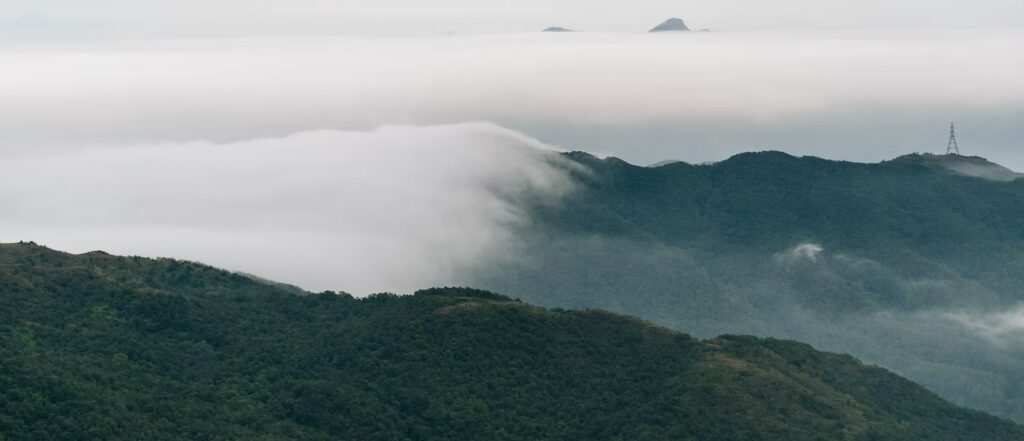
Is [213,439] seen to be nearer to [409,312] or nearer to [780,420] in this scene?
[409,312]

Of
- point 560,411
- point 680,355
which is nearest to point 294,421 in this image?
point 560,411

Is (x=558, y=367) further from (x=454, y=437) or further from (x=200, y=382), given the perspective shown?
(x=200, y=382)

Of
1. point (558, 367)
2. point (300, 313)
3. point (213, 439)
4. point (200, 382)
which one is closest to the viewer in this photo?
point (213, 439)

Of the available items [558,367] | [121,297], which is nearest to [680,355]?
[558,367]

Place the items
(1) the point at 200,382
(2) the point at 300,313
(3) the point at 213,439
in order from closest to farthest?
(3) the point at 213,439, (1) the point at 200,382, (2) the point at 300,313

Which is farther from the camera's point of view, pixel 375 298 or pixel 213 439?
pixel 375 298

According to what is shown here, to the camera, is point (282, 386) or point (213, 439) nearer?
point (213, 439)
